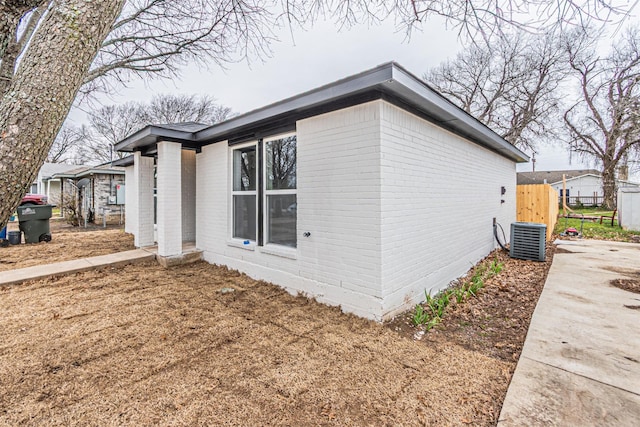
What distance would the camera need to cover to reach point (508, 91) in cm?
1778

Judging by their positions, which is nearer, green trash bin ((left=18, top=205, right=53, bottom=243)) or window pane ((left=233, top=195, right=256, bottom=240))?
window pane ((left=233, top=195, right=256, bottom=240))

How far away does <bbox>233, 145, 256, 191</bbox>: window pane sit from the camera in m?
4.97

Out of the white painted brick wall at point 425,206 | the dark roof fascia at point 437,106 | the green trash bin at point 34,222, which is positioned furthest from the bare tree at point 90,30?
the green trash bin at point 34,222

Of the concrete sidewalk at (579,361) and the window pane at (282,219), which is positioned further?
the window pane at (282,219)

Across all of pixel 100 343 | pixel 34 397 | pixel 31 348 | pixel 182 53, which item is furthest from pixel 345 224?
pixel 182 53

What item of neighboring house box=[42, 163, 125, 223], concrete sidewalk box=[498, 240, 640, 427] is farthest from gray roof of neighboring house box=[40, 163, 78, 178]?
concrete sidewalk box=[498, 240, 640, 427]

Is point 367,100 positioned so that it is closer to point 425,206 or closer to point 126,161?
point 425,206

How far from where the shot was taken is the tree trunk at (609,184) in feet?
65.5

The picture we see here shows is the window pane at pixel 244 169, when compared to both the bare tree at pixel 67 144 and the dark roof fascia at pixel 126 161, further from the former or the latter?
the bare tree at pixel 67 144

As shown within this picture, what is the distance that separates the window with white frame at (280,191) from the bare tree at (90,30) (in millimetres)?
1643

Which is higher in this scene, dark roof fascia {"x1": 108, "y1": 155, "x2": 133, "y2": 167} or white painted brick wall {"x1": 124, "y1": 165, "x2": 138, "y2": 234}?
dark roof fascia {"x1": 108, "y1": 155, "x2": 133, "y2": 167}

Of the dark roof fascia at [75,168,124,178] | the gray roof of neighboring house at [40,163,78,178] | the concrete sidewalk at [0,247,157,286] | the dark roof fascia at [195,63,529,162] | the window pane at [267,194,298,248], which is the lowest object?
the concrete sidewalk at [0,247,157,286]

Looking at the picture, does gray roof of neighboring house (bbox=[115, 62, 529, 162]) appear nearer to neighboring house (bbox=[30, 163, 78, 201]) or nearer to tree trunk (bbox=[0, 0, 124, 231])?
tree trunk (bbox=[0, 0, 124, 231])

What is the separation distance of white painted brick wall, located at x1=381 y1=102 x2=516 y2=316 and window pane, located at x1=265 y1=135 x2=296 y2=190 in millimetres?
1517
